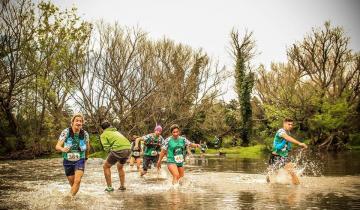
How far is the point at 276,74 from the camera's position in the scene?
5909 centimetres

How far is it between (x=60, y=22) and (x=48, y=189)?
2427 centimetres

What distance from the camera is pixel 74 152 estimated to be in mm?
9602

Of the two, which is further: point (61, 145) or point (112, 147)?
point (112, 147)

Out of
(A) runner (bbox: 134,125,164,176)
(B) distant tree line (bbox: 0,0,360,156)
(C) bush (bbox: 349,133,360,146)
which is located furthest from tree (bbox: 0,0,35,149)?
(C) bush (bbox: 349,133,360,146)

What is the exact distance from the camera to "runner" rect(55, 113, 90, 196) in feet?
31.1

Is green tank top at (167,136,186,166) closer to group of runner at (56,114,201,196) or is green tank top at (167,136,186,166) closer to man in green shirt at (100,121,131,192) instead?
group of runner at (56,114,201,196)

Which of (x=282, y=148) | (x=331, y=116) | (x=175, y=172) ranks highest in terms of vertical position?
(x=331, y=116)

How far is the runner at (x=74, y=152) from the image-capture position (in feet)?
31.1

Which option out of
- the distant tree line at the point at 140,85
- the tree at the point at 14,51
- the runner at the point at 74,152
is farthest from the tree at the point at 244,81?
the runner at the point at 74,152

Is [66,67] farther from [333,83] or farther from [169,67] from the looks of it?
[333,83]

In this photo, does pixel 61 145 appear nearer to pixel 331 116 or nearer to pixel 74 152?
pixel 74 152

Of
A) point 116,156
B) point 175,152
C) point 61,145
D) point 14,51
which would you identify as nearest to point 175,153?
point 175,152

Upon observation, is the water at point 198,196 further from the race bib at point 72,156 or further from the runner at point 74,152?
the race bib at point 72,156

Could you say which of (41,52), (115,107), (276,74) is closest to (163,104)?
(115,107)
